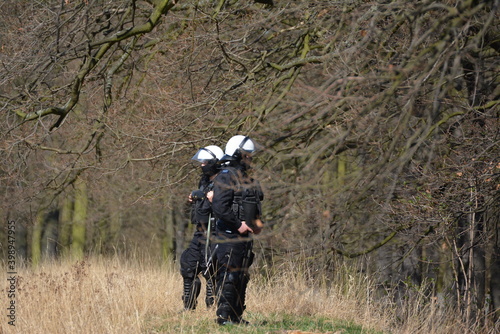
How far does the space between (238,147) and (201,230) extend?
4.30 ft

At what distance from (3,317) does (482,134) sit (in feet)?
17.4

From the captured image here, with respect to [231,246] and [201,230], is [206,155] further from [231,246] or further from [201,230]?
[231,246]

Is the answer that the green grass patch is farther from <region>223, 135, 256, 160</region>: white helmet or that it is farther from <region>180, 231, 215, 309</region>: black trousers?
<region>223, 135, 256, 160</region>: white helmet

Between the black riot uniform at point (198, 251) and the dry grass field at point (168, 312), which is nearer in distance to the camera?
the dry grass field at point (168, 312)

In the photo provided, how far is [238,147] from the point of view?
6.68m

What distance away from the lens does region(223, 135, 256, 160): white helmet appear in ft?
21.9

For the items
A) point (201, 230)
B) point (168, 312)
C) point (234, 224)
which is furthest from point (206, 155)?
point (168, 312)

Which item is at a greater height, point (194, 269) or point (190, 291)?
point (194, 269)

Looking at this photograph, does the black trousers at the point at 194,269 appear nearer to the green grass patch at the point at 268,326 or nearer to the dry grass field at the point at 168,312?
the dry grass field at the point at 168,312

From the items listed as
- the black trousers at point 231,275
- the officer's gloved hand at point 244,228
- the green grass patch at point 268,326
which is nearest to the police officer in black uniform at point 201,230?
the green grass patch at point 268,326

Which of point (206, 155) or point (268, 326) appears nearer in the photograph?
point (268, 326)

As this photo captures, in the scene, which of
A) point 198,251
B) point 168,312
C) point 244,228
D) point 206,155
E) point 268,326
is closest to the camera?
point 244,228

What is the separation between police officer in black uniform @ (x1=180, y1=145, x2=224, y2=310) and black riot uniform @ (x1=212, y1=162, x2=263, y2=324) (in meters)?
0.57

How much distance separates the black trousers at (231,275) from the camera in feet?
21.8
